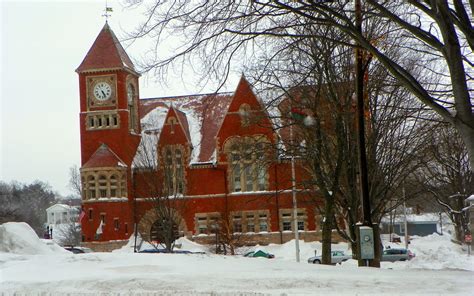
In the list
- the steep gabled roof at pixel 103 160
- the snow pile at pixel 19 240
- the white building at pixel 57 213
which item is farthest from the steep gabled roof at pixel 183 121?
the white building at pixel 57 213

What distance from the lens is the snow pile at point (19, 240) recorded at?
20.4 meters

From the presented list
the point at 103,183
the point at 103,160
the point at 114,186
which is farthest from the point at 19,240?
the point at 103,160

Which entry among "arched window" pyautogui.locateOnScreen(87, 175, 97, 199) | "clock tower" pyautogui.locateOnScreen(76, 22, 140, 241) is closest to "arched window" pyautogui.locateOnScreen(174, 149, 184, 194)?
"clock tower" pyautogui.locateOnScreen(76, 22, 140, 241)

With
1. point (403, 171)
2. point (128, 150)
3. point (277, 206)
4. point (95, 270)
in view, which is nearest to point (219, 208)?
point (277, 206)

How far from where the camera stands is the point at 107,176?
184ft

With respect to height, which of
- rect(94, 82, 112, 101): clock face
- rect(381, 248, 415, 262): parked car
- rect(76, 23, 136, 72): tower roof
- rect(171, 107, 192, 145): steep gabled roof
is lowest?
rect(381, 248, 415, 262): parked car

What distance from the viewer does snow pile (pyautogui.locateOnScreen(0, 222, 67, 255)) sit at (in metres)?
20.4

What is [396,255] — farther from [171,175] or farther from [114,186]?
[114,186]

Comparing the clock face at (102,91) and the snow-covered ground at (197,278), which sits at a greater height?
the clock face at (102,91)

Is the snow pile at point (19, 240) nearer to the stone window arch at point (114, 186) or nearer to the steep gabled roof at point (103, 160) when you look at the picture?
the stone window arch at point (114, 186)

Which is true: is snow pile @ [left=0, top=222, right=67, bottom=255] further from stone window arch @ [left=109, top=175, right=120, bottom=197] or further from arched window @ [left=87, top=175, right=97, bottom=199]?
arched window @ [left=87, top=175, right=97, bottom=199]

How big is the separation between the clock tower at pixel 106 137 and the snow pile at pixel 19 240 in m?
34.2

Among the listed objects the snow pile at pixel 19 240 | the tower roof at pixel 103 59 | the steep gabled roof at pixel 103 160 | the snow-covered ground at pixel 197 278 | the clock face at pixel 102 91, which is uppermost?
the tower roof at pixel 103 59

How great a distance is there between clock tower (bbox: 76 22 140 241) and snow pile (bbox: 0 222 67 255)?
34.2 metres
